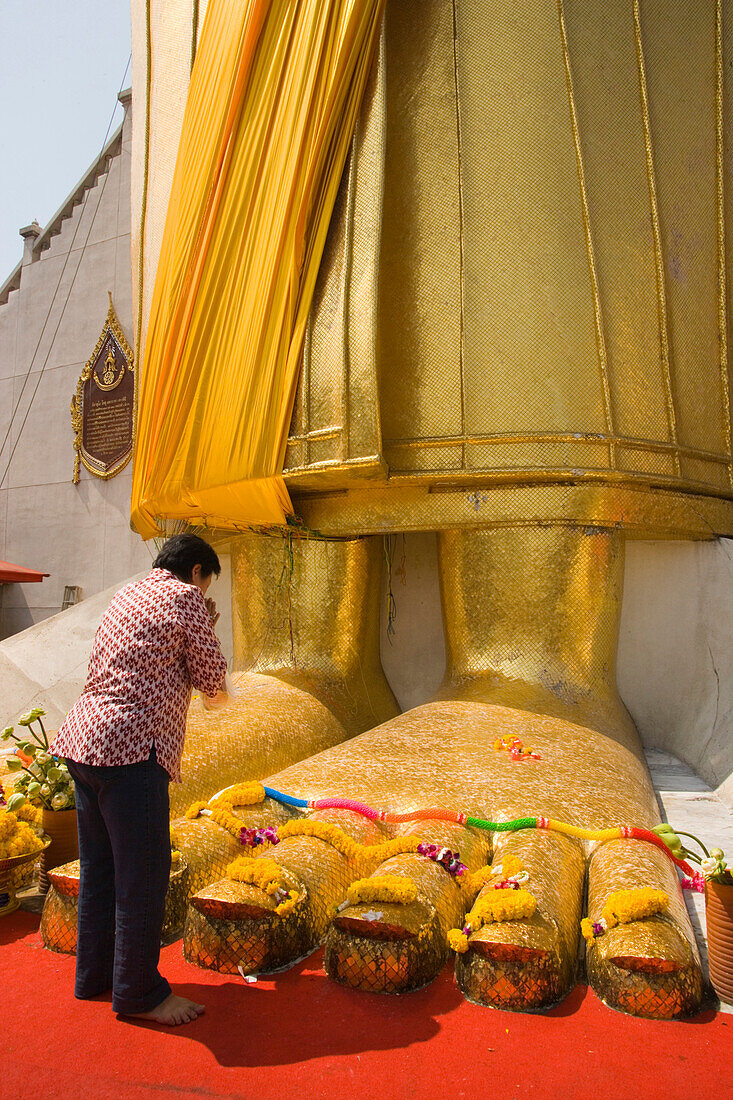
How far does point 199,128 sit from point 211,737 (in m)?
2.35

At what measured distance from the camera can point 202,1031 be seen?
1495 millimetres

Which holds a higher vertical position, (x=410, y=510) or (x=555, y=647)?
(x=410, y=510)

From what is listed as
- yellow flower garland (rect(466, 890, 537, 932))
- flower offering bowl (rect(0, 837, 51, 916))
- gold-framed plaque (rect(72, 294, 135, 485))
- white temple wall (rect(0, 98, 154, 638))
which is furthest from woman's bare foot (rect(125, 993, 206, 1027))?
gold-framed plaque (rect(72, 294, 135, 485))

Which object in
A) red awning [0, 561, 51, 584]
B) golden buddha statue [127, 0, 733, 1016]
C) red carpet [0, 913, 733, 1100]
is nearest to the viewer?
red carpet [0, 913, 733, 1100]

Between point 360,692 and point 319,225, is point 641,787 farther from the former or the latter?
point 319,225

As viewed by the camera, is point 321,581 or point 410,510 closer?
point 410,510

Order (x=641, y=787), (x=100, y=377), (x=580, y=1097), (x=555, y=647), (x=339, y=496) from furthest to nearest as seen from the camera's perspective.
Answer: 1. (x=100, y=377)
2. (x=339, y=496)
3. (x=555, y=647)
4. (x=641, y=787)
5. (x=580, y=1097)

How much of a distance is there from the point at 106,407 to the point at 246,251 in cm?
327

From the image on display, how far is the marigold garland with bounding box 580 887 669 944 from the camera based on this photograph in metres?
1.58

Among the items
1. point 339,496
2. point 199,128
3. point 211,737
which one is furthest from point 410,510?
point 199,128

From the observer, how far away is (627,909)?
158cm

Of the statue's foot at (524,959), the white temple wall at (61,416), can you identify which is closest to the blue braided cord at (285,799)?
the statue's foot at (524,959)

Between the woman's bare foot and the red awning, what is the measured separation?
4.97 m

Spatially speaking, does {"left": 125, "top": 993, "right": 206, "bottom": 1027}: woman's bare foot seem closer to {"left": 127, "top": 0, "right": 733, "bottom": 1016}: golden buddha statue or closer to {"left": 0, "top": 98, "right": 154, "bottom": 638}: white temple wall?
{"left": 127, "top": 0, "right": 733, "bottom": 1016}: golden buddha statue
